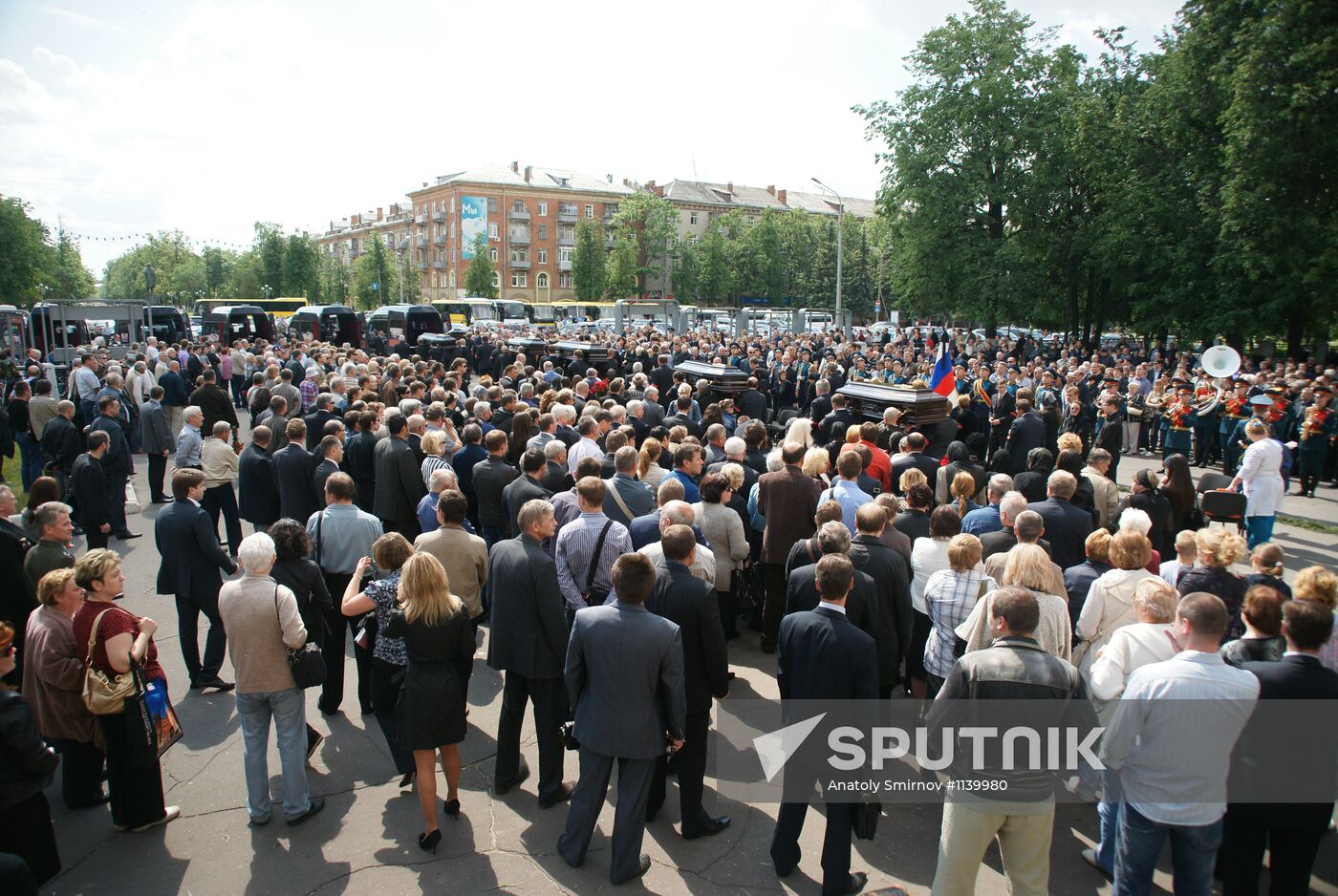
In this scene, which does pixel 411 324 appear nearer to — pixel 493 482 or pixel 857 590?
pixel 493 482

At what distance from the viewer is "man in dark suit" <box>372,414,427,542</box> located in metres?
7.68

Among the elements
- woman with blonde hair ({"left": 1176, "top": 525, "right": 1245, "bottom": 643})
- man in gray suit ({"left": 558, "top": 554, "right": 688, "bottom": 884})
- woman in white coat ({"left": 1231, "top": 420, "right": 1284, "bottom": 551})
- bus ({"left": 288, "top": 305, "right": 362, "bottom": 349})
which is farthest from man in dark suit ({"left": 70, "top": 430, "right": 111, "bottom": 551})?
bus ({"left": 288, "top": 305, "right": 362, "bottom": 349})

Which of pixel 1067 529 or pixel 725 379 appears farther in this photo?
pixel 725 379

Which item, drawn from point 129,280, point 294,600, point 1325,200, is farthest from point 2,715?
point 129,280

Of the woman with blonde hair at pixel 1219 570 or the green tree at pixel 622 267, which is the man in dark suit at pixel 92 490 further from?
the green tree at pixel 622 267

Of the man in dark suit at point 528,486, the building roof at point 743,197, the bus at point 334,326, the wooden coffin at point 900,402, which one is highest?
the building roof at point 743,197

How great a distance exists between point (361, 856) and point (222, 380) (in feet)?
66.6

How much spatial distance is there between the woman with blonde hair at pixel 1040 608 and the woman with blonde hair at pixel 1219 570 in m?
1.00

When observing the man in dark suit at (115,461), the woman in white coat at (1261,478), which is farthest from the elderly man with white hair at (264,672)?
the woman in white coat at (1261,478)

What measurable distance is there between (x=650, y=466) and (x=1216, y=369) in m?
12.8

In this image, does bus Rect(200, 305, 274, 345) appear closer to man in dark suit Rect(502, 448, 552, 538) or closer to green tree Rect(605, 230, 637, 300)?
man in dark suit Rect(502, 448, 552, 538)

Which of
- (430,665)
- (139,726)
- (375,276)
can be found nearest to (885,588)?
(430,665)

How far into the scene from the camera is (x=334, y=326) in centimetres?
3209

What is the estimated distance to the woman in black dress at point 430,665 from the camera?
164 inches
